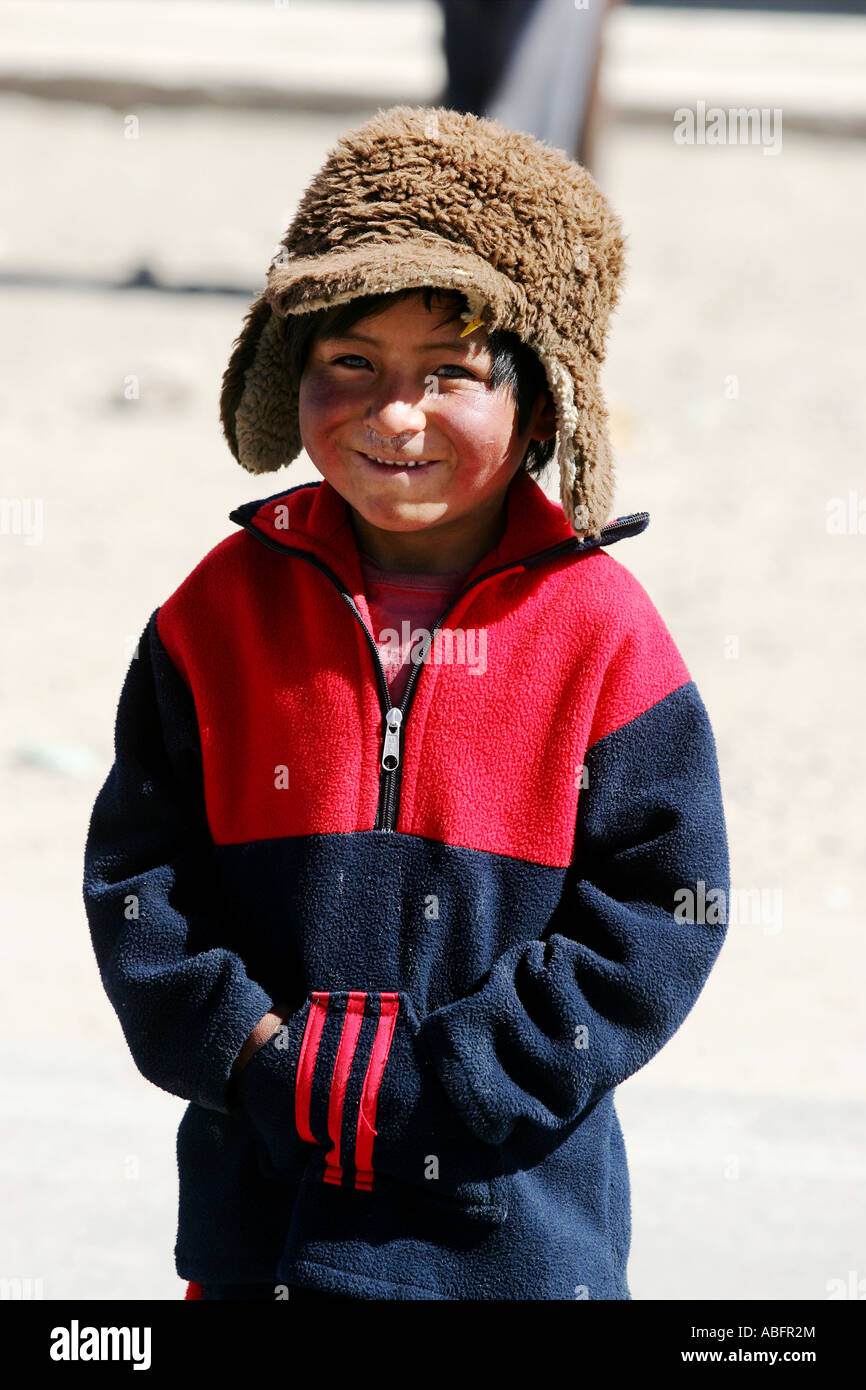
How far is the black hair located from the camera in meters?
1.68

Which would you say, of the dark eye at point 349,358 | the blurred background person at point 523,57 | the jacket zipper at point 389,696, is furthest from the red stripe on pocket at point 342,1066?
the blurred background person at point 523,57

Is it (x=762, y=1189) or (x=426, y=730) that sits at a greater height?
(x=426, y=730)

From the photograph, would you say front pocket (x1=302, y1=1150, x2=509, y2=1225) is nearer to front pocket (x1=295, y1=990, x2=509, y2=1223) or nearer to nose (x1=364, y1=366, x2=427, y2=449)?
front pocket (x1=295, y1=990, x2=509, y2=1223)

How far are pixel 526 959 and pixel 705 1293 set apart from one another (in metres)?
1.48

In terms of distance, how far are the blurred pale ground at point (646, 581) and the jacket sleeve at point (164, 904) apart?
1.30 meters

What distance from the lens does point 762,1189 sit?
3225 mm

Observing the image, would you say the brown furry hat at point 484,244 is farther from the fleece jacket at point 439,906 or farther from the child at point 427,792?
the fleece jacket at point 439,906

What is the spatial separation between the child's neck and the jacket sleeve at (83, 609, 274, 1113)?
0.26 meters

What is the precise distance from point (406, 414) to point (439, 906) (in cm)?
51

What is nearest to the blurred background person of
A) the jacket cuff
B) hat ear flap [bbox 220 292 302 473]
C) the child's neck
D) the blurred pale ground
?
the blurred pale ground

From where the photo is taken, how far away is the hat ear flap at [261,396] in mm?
1865

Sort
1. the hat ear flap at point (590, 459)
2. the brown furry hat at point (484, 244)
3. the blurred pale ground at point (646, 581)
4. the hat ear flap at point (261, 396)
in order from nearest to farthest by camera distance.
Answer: the brown furry hat at point (484, 244)
the hat ear flap at point (590, 459)
the hat ear flap at point (261, 396)
the blurred pale ground at point (646, 581)

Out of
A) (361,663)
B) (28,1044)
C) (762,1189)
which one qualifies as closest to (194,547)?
(28,1044)

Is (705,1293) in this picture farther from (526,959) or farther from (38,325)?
(38,325)
